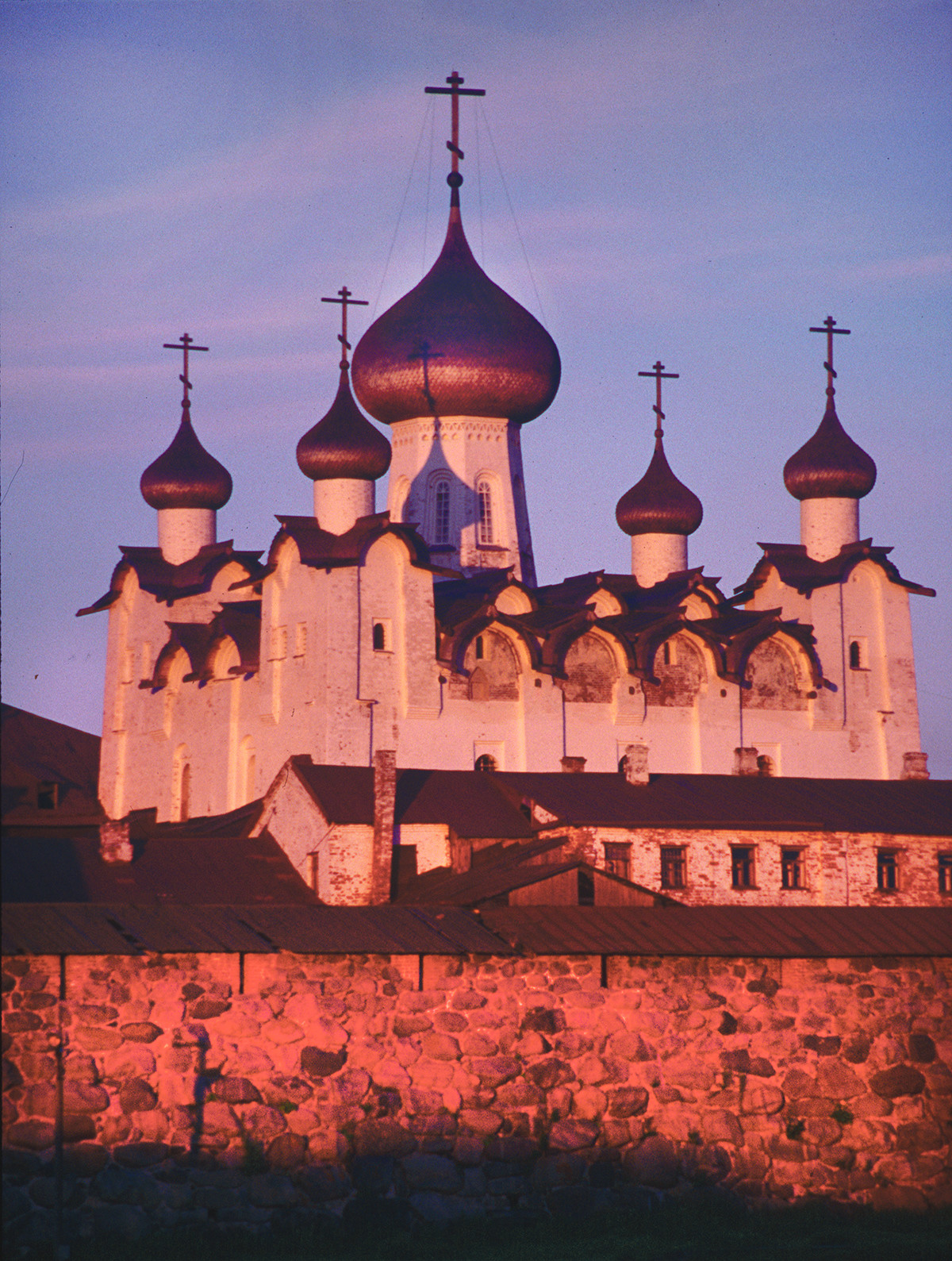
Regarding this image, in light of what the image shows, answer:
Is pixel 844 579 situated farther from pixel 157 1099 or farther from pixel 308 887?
pixel 157 1099

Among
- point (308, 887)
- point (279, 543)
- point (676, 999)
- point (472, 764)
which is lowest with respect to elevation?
→ point (676, 999)

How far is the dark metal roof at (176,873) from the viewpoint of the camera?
17000 mm

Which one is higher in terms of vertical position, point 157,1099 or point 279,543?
point 279,543

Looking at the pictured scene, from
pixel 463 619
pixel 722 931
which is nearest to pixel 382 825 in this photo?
pixel 463 619

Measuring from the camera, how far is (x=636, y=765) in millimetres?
29062

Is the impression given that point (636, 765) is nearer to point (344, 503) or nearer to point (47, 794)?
point (344, 503)

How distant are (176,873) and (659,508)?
54.4ft

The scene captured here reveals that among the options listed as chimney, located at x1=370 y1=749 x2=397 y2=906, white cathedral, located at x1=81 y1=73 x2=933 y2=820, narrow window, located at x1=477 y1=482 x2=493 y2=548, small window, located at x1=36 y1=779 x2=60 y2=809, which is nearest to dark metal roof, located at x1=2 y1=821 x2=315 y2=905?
small window, located at x1=36 y1=779 x2=60 y2=809

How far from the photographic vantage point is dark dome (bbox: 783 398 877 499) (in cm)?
3694

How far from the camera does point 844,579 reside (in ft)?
119

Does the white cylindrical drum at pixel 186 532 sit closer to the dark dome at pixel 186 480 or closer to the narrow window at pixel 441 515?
the dark dome at pixel 186 480

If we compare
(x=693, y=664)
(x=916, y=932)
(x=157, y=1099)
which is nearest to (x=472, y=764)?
(x=693, y=664)

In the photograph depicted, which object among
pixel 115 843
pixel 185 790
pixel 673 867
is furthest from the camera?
pixel 185 790

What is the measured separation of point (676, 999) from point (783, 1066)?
2.82 feet
